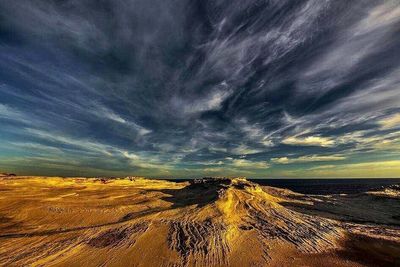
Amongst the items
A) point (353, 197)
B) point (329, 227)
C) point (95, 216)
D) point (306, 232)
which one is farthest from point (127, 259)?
point (353, 197)

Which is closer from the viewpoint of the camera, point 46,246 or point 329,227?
point 46,246

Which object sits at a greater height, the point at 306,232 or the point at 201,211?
the point at 201,211

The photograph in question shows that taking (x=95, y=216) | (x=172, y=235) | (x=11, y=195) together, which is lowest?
(x=172, y=235)

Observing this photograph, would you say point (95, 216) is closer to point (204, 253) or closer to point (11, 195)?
point (204, 253)

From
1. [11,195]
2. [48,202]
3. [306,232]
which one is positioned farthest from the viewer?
[11,195]

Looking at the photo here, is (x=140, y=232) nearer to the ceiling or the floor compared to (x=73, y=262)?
nearer to the ceiling

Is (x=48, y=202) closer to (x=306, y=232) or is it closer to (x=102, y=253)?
(x=102, y=253)

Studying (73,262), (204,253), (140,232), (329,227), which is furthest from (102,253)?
(329,227)

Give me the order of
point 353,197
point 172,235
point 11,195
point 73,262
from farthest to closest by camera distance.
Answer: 1. point 353,197
2. point 11,195
3. point 172,235
4. point 73,262

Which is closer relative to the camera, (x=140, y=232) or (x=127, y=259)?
(x=127, y=259)
